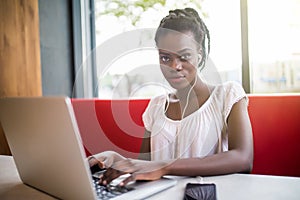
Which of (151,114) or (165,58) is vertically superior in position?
(165,58)

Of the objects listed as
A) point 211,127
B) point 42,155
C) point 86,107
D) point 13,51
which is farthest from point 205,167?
point 13,51

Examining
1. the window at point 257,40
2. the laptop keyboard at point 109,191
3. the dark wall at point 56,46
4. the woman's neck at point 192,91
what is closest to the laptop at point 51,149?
the laptop keyboard at point 109,191

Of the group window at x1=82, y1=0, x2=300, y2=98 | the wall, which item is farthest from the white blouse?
the wall

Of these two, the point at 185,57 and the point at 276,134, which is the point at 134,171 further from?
the point at 276,134

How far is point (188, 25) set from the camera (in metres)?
1.23

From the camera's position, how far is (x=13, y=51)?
219cm

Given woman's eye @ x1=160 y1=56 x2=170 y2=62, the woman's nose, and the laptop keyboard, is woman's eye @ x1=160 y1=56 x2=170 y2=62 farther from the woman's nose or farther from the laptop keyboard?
the laptop keyboard

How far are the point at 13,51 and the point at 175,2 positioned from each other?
1.22m

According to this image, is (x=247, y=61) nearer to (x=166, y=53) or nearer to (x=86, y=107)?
(x=86, y=107)

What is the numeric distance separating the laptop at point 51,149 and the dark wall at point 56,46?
1.79 m

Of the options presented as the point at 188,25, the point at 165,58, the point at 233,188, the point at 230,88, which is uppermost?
the point at 188,25

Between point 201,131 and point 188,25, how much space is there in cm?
39

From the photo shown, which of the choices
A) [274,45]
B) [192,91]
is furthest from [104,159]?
[274,45]

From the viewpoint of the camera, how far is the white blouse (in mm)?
1242
